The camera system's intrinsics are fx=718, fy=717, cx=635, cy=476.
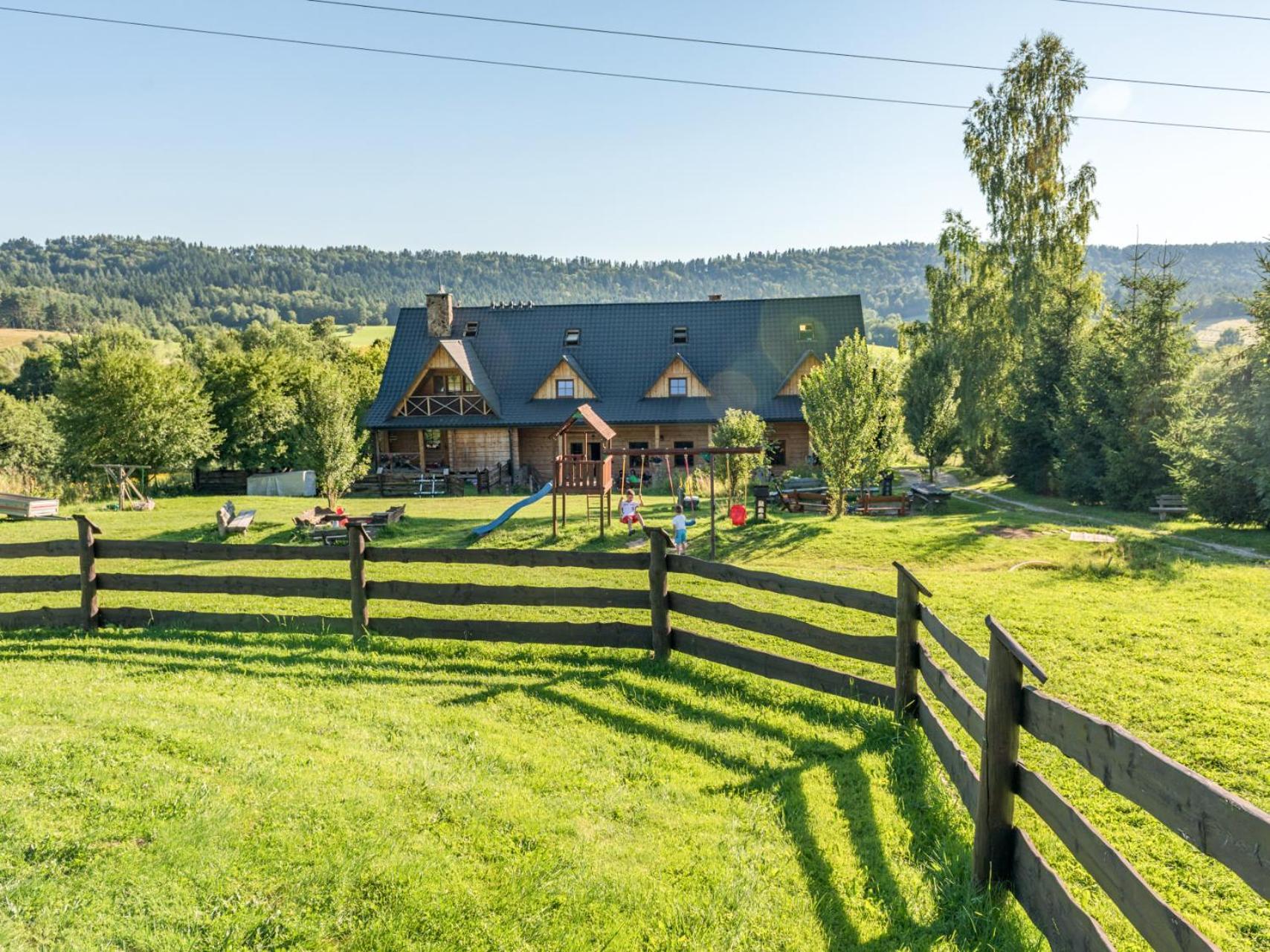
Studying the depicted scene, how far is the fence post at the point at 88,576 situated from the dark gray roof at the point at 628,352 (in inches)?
947

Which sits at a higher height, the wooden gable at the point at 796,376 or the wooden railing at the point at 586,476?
the wooden gable at the point at 796,376

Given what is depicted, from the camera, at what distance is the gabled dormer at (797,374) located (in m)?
33.7

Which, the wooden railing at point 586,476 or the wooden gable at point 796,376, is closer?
the wooden railing at point 586,476

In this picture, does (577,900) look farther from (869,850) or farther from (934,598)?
(934,598)

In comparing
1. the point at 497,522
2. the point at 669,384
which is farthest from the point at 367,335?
the point at 497,522

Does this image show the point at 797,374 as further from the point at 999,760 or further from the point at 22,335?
the point at 22,335

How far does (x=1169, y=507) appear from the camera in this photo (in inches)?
849

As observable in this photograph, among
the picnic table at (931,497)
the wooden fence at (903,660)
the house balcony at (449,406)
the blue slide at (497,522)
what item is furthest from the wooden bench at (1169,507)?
the house balcony at (449,406)

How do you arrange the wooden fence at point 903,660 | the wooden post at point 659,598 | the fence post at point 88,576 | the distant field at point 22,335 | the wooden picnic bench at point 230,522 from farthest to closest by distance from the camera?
the distant field at point 22,335
the wooden picnic bench at point 230,522
the fence post at point 88,576
the wooden post at point 659,598
the wooden fence at point 903,660

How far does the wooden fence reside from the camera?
105 inches

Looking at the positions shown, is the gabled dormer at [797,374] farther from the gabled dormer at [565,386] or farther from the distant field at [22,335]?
the distant field at [22,335]

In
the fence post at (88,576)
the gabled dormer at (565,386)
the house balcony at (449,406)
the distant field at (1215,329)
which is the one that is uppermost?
the distant field at (1215,329)

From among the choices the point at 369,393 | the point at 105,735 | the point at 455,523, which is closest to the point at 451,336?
the point at 369,393

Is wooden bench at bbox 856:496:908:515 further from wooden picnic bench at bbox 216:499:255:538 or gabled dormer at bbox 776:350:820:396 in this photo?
wooden picnic bench at bbox 216:499:255:538
